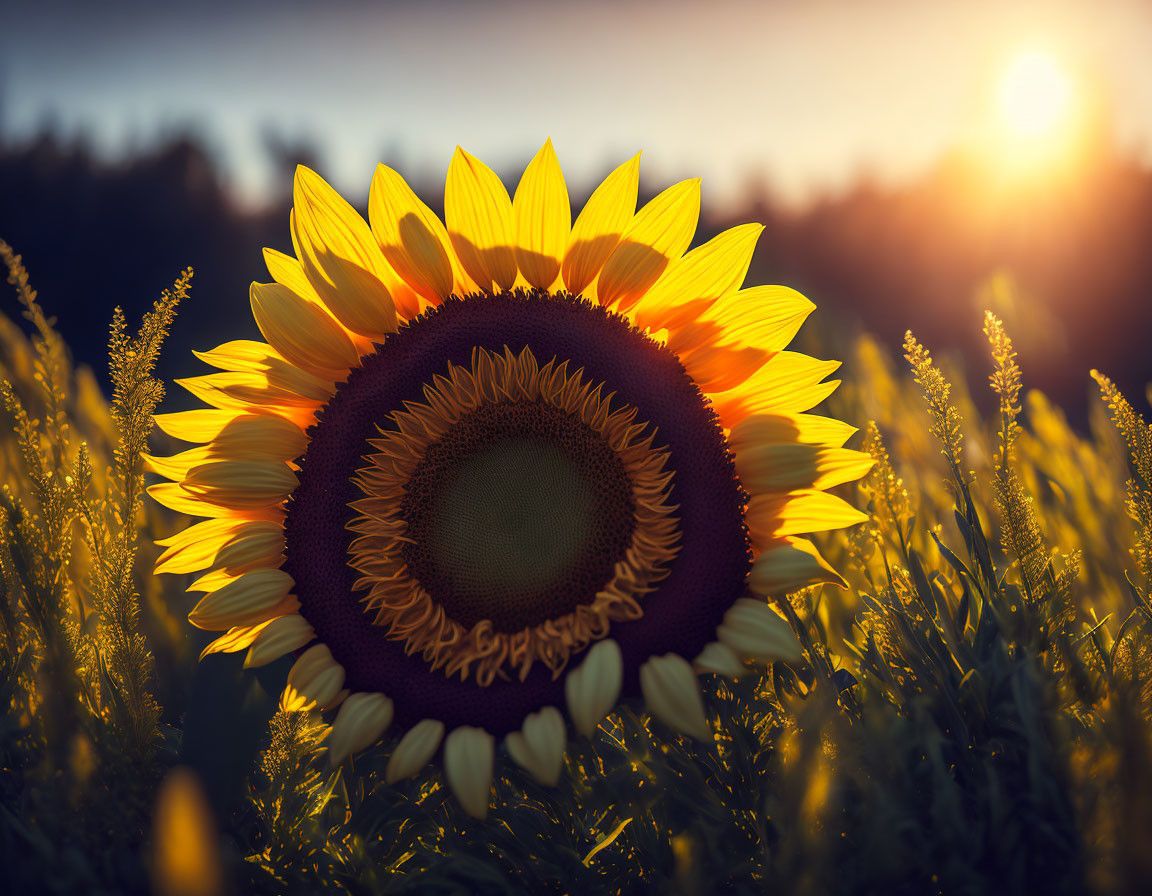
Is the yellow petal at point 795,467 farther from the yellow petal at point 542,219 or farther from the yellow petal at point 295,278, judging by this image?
the yellow petal at point 295,278

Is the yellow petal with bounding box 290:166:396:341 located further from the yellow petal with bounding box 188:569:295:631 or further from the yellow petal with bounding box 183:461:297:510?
the yellow petal with bounding box 188:569:295:631

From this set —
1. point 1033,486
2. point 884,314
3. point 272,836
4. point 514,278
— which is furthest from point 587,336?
point 884,314

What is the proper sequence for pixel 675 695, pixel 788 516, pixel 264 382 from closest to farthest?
1. pixel 675 695
2. pixel 788 516
3. pixel 264 382

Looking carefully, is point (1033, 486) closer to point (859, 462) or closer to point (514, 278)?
point (859, 462)

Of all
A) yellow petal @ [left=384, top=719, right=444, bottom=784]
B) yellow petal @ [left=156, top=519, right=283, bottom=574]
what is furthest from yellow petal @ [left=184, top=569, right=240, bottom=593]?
yellow petal @ [left=384, top=719, right=444, bottom=784]

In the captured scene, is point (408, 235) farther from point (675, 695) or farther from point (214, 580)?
point (675, 695)

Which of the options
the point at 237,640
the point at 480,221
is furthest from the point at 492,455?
the point at 237,640
